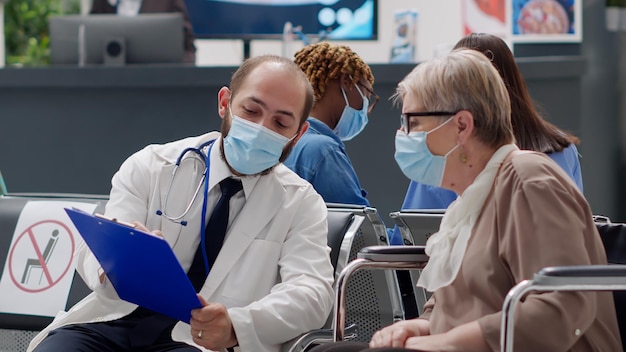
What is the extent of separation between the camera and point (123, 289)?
216 cm

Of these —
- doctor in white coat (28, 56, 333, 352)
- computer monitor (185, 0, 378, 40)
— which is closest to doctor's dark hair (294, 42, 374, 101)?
doctor in white coat (28, 56, 333, 352)

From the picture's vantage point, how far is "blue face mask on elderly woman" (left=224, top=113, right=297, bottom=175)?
2334 millimetres

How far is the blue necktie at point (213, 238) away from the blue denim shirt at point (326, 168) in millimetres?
510

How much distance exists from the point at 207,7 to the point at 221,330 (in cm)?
399

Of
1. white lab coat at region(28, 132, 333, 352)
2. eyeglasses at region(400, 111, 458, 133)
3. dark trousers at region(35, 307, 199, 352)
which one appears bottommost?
dark trousers at region(35, 307, 199, 352)

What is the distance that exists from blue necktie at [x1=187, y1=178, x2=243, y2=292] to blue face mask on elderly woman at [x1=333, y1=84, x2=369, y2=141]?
0.86 metres

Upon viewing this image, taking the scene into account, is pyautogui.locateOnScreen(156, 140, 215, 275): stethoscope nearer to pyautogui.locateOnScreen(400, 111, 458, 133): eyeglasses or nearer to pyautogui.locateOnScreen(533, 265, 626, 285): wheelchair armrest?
pyautogui.locateOnScreen(400, 111, 458, 133): eyeglasses

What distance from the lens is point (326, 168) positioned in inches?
Answer: 112

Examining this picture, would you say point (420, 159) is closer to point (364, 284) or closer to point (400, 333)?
point (400, 333)

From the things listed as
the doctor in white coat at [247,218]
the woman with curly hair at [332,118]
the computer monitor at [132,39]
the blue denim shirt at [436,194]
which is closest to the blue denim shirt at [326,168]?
the woman with curly hair at [332,118]

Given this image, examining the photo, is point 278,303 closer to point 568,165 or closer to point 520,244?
point 520,244

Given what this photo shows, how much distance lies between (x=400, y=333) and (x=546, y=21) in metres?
4.00

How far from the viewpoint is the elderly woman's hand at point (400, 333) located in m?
2.00

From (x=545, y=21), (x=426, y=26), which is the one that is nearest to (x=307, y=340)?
(x=545, y=21)
